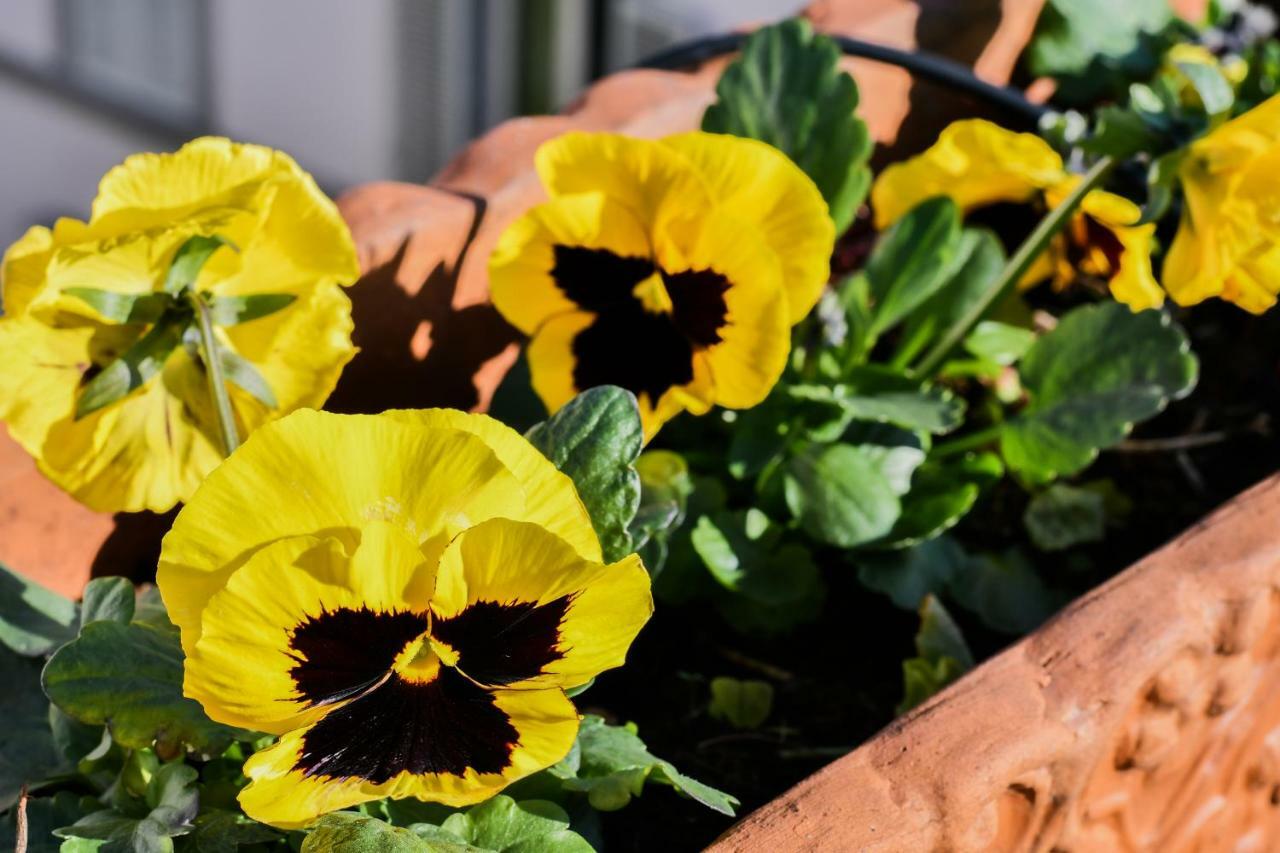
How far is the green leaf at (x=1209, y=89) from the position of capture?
2.98 ft

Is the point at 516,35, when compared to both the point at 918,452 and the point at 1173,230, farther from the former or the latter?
the point at 918,452

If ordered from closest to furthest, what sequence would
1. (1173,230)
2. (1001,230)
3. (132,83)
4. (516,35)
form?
1. (1001,230)
2. (1173,230)
3. (516,35)
4. (132,83)

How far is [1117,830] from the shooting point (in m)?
0.88

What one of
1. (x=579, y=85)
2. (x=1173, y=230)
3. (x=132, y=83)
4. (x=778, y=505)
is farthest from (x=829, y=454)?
(x=132, y=83)

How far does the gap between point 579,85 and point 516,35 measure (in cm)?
13

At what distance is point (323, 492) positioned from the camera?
60cm

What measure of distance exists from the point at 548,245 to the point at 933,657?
0.36 metres

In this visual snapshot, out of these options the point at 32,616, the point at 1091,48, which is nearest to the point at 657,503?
the point at 32,616

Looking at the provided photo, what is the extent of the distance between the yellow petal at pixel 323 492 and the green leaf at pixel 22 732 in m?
0.26

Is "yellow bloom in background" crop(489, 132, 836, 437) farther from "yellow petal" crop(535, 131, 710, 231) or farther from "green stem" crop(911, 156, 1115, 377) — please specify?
"green stem" crop(911, 156, 1115, 377)

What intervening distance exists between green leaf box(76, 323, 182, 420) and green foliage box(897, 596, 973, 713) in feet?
1.55

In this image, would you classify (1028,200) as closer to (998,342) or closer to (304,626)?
(998,342)

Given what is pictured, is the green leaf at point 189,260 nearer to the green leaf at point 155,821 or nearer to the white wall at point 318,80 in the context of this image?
the green leaf at point 155,821

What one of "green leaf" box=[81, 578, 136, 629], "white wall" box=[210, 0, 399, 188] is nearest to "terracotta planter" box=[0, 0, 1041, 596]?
"green leaf" box=[81, 578, 136, 629]
